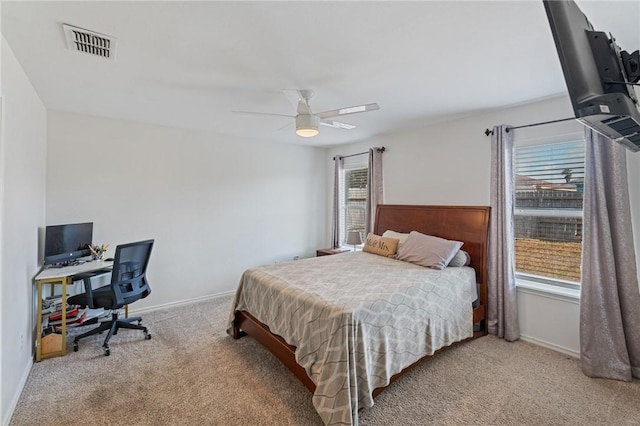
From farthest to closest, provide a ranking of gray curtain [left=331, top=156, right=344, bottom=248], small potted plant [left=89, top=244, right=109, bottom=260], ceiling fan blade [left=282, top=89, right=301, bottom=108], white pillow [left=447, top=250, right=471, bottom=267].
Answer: gray curtain [left=331, top=156, right=344, bottom=248] < small potted plant [left=89, top=244, right=109, bottom=260] < white pillow [left=447, top=250, right=471, bottom=267] < ceiling fan blade [left=282, top=89, right=301, bottom=108]

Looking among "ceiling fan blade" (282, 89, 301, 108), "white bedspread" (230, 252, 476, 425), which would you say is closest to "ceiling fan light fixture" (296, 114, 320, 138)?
"ceiling fan blade" (282, 89, 301, 108)

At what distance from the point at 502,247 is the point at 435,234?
2.49 ft

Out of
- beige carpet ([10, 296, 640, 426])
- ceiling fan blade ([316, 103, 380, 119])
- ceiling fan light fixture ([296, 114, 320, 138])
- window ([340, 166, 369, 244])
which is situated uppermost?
ceiling fan blade ([316, 103, 380, 119])

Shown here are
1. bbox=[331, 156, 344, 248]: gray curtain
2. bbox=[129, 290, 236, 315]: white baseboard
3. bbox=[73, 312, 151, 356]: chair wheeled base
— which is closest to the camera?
bbox=[73, 312, 151, 356]: chair wheeled base

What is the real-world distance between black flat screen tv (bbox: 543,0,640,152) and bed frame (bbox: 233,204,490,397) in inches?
78.1

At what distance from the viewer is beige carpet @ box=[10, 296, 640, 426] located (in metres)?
1.91

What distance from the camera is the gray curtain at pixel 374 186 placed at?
446 centimetres

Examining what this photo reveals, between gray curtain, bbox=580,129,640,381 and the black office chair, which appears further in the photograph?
the black office chair

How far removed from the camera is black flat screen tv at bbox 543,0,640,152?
990mm

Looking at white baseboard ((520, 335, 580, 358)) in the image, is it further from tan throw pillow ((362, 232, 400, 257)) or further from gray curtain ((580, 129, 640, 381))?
tan throw pillow ((362, 232, 400, 257))

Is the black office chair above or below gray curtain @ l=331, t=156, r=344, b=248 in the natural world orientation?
below

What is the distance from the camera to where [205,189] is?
13.9ft

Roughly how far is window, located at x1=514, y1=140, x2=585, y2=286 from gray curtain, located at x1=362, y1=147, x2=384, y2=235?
5.91 feet

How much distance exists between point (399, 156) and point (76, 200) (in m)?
4.19
